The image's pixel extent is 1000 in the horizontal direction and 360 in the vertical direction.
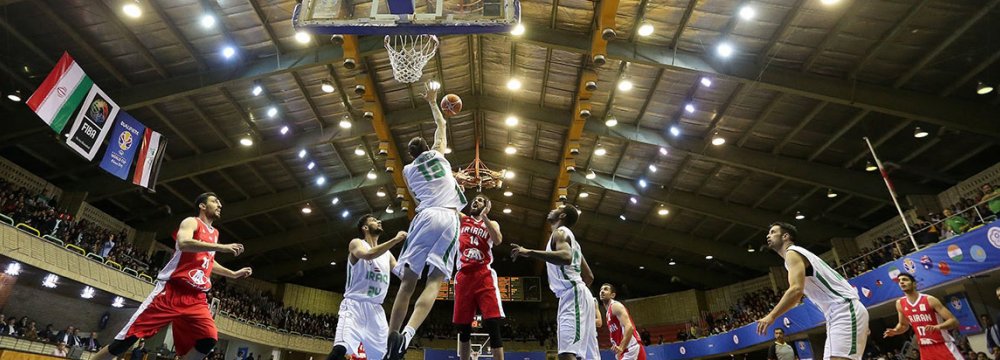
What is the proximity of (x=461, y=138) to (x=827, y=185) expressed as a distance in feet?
43.0

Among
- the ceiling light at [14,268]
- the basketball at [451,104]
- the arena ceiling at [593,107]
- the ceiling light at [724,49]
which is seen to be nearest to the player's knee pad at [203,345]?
the basketball at [451,104]

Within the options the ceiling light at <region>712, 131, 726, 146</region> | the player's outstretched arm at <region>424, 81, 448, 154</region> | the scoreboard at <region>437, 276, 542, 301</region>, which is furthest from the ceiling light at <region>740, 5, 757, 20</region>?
the scoreboard at <region>437, 276, 542, 301</region>

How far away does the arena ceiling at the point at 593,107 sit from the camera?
1209 centimetres

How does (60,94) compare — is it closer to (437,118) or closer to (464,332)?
(437,118)

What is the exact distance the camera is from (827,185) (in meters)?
16.7

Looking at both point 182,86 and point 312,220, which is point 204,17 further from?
point 312,220

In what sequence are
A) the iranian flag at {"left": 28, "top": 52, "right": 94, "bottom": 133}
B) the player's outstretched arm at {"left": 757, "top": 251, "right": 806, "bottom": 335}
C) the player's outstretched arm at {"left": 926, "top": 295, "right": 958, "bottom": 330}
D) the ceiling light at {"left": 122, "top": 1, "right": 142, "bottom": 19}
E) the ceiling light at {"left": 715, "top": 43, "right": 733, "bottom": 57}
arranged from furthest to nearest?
the ceiling light at {"left": 715, "top": 43, "right": 733, "bottom": 57}, the ceiling light at {"left": 122, "top": 1, "right": 142, "bottom": 19}, the iranian flag at {"left": 28, "top": 52, "right": 94, "bottom": 133}, the player's outstretched arm at {"left": 926, "top": 295, "right": 958, "bottom": 330}, the player's outstretched arm at {"left": 757, "top": 251, "right": 806, "bottom": 335}

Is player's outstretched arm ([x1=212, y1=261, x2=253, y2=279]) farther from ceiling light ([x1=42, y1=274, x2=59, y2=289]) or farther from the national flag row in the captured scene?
ceiling light ([x1=42, y1=274, x2=59, y2=289])

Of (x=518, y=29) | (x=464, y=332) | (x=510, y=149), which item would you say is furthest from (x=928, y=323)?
(x=510, y=149)

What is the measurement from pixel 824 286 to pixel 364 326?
4296 mm

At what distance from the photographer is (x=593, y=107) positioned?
16.9 metres

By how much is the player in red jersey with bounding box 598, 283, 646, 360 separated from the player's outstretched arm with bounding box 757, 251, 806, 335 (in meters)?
2.66

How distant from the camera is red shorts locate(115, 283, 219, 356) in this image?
399 cm

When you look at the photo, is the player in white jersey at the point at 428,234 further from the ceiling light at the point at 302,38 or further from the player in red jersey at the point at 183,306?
the ceiling light at the point at 302,38
